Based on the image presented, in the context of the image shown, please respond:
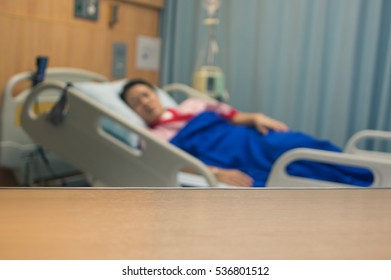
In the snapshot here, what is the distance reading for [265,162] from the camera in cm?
133

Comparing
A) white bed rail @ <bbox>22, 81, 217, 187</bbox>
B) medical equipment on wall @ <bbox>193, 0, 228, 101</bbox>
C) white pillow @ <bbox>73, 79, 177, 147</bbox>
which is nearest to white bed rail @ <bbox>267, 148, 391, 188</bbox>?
white bed rail @ <bbox>22, 81, 217, 187</bbox>

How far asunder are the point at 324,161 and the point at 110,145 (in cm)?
59

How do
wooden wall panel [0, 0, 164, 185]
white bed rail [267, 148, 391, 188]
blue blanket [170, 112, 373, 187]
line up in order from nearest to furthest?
white bed rail [267, 148, 391, 188], blue blanket [170, 112, 373, 187], wooden wall panel [0, 0, 164, 185]

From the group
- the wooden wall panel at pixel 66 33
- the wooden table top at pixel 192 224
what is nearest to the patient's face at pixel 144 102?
the wooden wall panel at pixel 66 33

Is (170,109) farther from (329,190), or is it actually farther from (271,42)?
(329,190)

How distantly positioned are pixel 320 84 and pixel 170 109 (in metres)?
0.60

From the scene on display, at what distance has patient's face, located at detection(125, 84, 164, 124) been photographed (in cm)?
161

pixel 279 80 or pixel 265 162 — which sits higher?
pixel 279 80

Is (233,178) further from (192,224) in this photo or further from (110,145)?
(192,224)

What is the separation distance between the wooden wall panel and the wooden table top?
1014 millimetres

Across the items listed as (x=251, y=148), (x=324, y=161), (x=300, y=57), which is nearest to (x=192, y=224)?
(x=324, y=161)

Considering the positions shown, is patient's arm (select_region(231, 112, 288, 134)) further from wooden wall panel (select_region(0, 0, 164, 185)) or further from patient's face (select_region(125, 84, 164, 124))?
wooden wall panel (select_region(0, 0, 164, 185))
